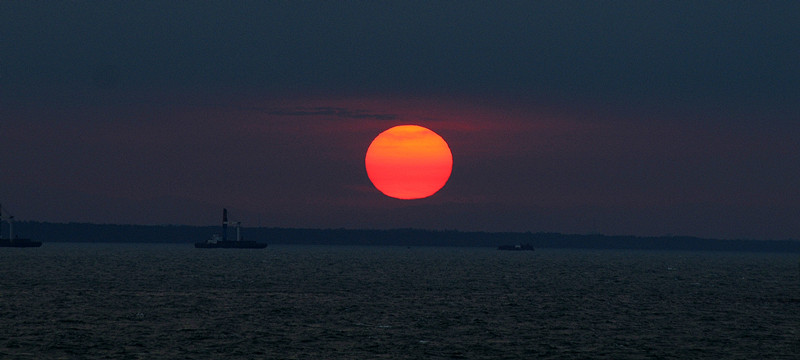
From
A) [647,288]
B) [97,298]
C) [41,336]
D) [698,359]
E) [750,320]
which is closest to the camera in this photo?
[698,359]

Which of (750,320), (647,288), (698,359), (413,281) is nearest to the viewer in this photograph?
(698,359)

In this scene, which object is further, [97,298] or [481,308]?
[97,298]

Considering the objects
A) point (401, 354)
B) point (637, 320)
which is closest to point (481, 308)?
point (637, 320)

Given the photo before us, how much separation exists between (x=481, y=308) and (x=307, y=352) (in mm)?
39302

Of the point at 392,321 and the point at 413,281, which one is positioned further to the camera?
the point at 413,281

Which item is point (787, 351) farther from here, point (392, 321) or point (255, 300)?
point (255, 300)

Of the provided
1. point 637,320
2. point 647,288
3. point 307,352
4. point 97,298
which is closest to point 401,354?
point 307,352

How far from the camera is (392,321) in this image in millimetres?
84250

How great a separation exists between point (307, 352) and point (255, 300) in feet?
149

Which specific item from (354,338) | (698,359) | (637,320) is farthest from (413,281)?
(698,359)

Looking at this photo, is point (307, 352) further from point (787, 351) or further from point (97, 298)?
point (97, 298)

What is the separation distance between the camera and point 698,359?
62438 mm

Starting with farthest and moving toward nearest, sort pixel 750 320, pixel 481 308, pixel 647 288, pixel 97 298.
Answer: pixel 647 288 → pixel 97 298 → pixel 481 308 → pixel 750 320

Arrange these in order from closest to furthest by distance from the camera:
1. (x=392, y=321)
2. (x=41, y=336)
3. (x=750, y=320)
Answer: (x=41, y=336) → (x=392, y=321) → (x=750, y=320)
